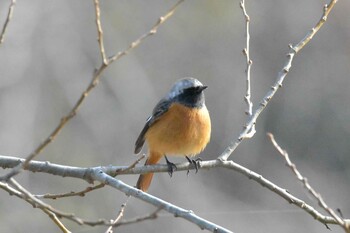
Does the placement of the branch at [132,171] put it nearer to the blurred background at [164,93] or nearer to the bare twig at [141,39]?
the bare twig at [141,39]

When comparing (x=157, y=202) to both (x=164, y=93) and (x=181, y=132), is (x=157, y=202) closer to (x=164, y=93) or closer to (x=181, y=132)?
(x=181, y=132)

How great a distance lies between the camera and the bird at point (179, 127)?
219 inches

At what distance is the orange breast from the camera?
5.57 metres

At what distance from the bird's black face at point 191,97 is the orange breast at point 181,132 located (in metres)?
0.05

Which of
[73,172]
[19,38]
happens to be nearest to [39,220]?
[19,38]

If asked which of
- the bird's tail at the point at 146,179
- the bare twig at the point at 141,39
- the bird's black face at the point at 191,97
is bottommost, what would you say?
the bird's tail at the point at 146,179

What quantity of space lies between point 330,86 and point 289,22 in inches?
60.3

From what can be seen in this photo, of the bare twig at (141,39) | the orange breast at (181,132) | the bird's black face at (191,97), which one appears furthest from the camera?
the bird's black face at (191,97)

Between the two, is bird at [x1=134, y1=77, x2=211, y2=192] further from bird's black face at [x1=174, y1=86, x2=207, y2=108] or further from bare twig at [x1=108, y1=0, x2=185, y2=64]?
bare twig at [x1=108, y1=0, x2=185, y2=64]

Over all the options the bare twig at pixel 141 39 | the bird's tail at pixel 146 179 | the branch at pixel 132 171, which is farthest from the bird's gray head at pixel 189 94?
the bare twig at pixel 141 39

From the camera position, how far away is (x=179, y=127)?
5586mm

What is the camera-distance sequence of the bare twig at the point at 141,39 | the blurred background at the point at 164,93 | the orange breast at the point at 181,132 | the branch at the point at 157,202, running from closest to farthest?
the bare twig at the point at 141,39 → the branch at the point at 157,202 → the orange breast at the point at 181,132 → the blurred background at the point at 164,93

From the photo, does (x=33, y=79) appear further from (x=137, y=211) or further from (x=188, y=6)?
(x=188, y=6)

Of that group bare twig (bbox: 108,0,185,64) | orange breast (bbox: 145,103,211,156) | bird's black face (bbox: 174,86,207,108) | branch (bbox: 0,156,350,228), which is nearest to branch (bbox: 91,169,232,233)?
branch (bbox: 0,156,350,228)
